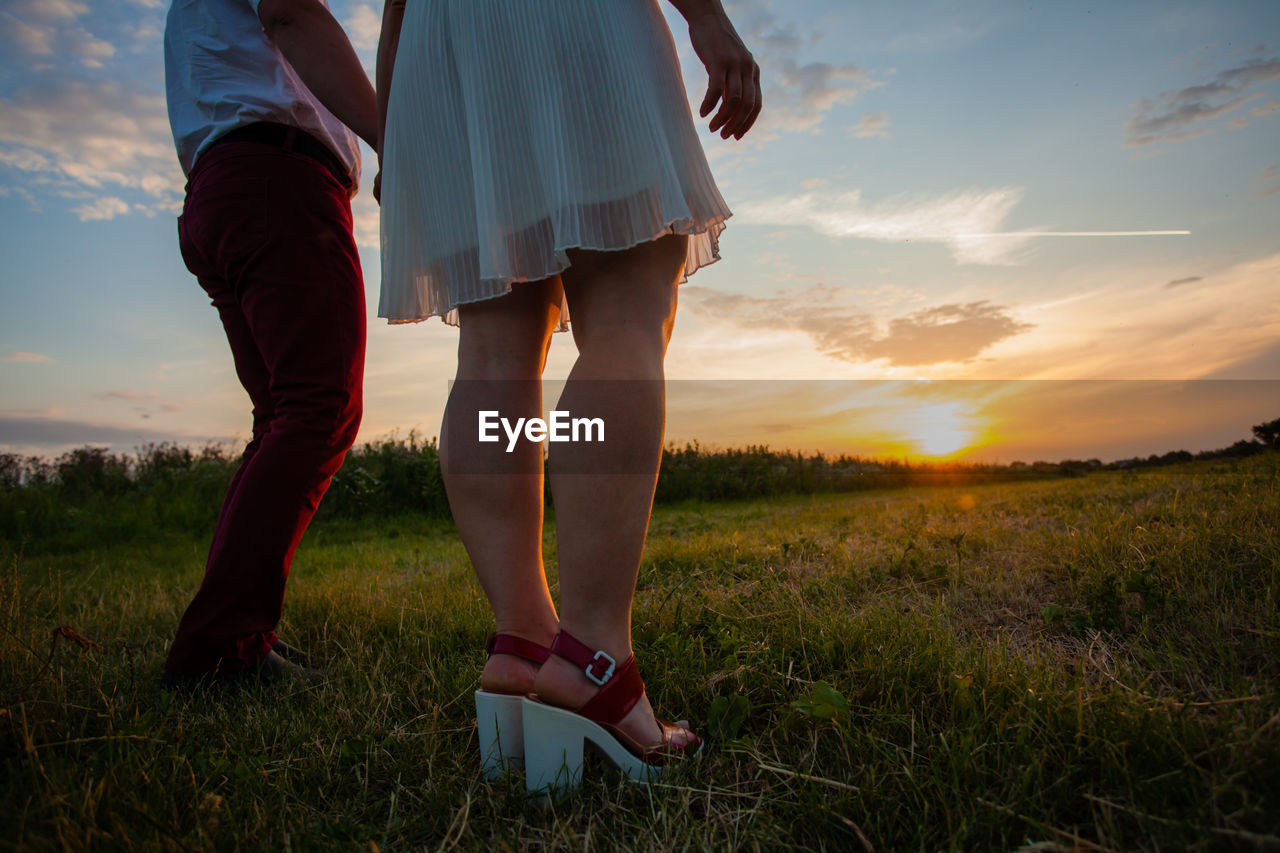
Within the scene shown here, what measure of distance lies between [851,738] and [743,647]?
460 millimetres

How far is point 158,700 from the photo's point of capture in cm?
153

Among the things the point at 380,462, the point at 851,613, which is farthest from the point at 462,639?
the point at 380,462

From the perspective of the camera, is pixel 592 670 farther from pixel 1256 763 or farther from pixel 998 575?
pixel 998 575

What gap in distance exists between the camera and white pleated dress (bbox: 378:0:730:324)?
1154 millimetres

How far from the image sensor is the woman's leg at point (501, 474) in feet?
4.13

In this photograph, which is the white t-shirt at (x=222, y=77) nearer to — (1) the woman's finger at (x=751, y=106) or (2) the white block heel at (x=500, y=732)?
(1) the woman's finger at (x=751, y=106)

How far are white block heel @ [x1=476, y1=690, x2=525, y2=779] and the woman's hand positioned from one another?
3.95 feet

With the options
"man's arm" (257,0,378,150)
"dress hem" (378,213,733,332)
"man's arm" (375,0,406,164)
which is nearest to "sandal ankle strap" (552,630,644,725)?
"dress hem" (378,213,733,332)

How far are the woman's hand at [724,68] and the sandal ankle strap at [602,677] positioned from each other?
1.05m

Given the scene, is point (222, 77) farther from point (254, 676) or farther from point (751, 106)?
point (254, 676)

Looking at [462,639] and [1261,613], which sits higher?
[1261,613]

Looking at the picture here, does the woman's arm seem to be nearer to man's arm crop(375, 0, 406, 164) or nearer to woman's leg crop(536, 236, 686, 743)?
woman's leg crop(536, 236, 686, 743)

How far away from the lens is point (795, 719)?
Answer: 1.25 meters

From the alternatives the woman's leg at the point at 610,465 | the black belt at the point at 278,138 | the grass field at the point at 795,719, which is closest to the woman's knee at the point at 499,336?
the woman's leg at the point at 610,465
